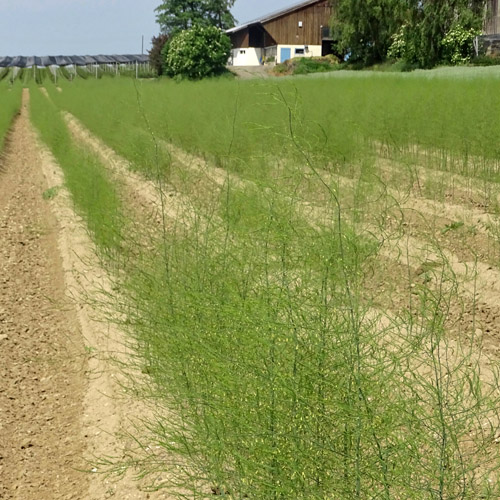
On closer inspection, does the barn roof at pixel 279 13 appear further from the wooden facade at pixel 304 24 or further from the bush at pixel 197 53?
the bush at pixel 197 53

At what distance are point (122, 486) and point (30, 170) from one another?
10.4 m

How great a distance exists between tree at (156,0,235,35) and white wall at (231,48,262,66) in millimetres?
6774

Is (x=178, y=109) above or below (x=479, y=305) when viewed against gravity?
above

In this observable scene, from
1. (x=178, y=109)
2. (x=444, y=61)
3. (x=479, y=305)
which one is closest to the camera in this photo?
(x=479, y=305)

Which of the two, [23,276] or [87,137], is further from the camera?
[87,137]

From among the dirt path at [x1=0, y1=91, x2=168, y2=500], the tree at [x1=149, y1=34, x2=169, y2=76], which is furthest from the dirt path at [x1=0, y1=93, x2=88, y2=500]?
the tree at [x1=149, y1=34, x2=169, y2=76]

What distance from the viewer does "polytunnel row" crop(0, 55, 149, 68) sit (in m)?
67.2

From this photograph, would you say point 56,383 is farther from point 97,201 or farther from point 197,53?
point 197,53

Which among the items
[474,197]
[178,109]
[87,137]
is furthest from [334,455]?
[87,137]

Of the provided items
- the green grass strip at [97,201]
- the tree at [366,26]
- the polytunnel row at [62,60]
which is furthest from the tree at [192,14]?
the green grass strip at [97,201]

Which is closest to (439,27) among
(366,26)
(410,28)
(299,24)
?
(410,28)

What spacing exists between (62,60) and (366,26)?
43941mm

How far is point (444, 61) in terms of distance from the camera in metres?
29.7

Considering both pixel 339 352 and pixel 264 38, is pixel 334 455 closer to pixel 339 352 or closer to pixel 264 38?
pixel 339 352
